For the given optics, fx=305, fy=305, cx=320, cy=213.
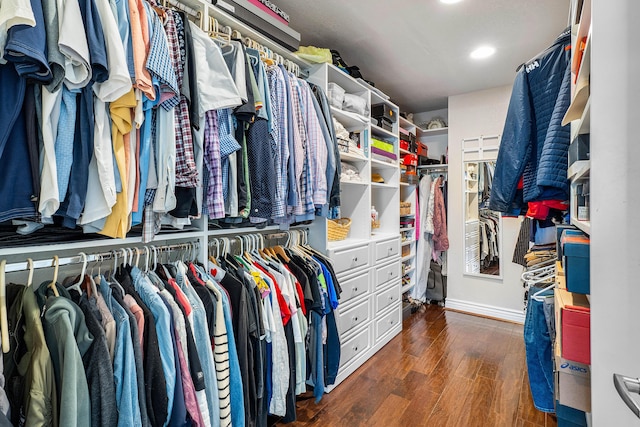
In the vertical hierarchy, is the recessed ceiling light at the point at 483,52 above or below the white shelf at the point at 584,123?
above

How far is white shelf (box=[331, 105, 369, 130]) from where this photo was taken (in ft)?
7.36

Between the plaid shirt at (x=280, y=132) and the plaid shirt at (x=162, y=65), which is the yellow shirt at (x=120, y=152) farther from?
the plaid shirt at (x=280, y=132)

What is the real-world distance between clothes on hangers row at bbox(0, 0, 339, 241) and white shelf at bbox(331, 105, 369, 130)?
75 cm

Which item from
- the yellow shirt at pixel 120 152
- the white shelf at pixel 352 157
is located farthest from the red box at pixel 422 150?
the yellow shirt at pixel 120 152

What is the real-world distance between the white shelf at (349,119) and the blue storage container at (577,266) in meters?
1.66

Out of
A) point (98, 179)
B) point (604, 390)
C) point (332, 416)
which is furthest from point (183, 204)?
point (332, 416)

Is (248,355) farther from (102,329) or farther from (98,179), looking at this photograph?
(98,179)

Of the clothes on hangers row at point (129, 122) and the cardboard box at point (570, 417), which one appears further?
the cardboard box at point (570, 417)

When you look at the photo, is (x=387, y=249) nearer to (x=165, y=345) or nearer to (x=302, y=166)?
(x=302, y=166)

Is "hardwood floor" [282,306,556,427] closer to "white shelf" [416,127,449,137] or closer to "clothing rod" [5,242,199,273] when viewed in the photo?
"clothing rod" [5,242,199,273]

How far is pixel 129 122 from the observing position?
1012 millimetres

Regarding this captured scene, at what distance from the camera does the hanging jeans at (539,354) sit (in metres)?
1.43

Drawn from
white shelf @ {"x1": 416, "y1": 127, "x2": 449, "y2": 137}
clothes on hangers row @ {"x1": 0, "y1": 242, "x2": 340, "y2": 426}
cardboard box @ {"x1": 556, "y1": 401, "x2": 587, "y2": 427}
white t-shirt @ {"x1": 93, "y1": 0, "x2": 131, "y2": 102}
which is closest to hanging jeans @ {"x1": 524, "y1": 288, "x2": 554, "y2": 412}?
cardboard box @ {"x1": 556, "y1": 401, "x2": 587, "y2": 427}

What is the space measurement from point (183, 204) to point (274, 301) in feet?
2.13
